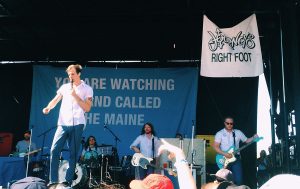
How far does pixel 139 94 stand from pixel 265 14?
5181 millimetres

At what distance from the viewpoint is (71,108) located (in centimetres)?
596

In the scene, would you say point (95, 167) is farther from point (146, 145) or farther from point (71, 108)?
point (71, 108)

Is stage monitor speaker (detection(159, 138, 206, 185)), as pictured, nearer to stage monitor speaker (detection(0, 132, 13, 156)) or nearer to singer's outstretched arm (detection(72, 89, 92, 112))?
singer's outstretched arm (detection(72, 89, 92, 112))

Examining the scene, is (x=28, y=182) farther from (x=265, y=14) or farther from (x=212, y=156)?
(x=212, y=156)

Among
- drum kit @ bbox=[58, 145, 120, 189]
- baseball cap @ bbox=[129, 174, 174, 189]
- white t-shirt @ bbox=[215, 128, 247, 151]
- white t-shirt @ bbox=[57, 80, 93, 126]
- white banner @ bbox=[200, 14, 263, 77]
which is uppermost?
white banner @ bbox=[200, 14, 263, 77]

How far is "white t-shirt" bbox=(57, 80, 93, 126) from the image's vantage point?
5875mm

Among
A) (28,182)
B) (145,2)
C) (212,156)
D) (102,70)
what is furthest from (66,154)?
(28,182)

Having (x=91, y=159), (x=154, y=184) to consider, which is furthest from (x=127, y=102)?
(x=154, y=184)

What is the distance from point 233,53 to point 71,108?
139 inches

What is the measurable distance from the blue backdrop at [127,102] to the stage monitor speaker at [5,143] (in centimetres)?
153

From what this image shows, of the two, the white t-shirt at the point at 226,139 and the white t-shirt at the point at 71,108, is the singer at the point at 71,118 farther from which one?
the white t-shirt at the point at 226,139

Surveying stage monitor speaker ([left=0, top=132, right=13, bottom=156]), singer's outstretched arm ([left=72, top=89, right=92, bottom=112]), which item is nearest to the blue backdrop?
stage monitor speaker ([left=0, top=132, right=13, bottom=156])

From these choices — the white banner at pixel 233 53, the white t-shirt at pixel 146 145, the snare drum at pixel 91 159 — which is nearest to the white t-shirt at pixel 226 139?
the white t-shirt at pixel 146 145

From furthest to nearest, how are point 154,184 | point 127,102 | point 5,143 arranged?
point 5,143 < point 127,102 < point 154,184
